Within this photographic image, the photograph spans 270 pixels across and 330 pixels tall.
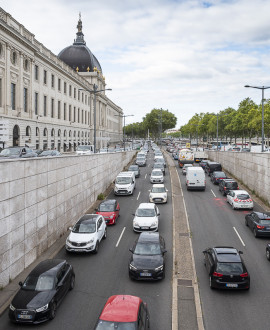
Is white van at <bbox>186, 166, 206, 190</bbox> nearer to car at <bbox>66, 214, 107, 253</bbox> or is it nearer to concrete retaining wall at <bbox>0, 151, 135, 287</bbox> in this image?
concrete retaining wall at <bbox>0, 151, 135, 287</bbox>

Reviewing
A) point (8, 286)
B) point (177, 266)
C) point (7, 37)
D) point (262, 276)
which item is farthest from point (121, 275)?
point (7, 37)

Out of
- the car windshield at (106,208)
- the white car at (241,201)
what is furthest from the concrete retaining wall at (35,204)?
the white car at (241,201)

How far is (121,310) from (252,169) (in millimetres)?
27871

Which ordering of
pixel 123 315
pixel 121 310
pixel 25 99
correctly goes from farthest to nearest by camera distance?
pixel 25 99 < pixel 121 310 < pixel 123 315

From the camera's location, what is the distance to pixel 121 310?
9.34 meters

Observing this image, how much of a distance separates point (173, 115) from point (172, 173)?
104 metres

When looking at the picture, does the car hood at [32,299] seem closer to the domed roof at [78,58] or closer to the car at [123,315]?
the car at [123,315]

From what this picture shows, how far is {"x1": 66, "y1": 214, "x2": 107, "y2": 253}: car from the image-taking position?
57.3 ft

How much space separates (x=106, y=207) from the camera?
24203 millimetres

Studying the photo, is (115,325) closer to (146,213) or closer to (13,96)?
(146,213)

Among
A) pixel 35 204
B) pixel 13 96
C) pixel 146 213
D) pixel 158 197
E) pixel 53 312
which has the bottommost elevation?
pixel 53 312

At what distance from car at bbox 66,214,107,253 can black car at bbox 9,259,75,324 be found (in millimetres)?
3812

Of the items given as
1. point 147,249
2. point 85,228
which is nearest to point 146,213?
point 85,228

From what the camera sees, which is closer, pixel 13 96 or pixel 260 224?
pixel 260 224
